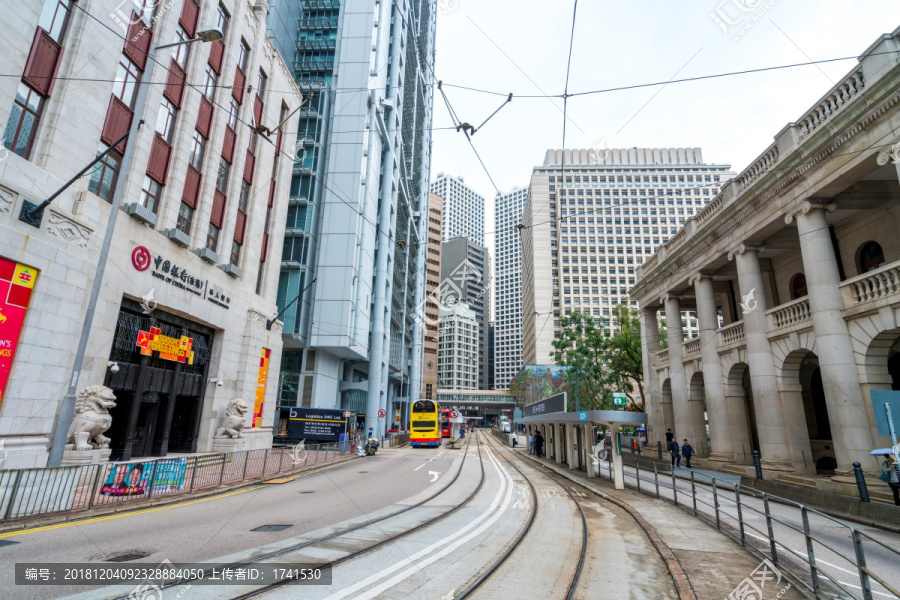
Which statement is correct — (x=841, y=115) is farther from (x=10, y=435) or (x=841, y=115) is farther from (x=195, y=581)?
(x=10, y=435)

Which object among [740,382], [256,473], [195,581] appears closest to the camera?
[195,581]

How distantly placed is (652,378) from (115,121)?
111 feet

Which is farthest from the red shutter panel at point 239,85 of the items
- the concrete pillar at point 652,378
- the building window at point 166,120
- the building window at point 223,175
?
the concrete pillar at point 652,378

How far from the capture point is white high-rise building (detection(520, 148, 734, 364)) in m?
109

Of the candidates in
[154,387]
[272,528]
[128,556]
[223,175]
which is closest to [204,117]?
[223,175]

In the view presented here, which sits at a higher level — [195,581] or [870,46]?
[870,46]

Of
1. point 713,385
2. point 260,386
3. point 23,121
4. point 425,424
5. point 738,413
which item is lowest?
point 425,424

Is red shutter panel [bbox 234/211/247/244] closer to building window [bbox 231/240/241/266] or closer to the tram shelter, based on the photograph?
building window [bbox 231/240/241/266]

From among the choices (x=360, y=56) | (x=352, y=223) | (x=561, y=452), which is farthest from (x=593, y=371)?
(x=360, y=56)

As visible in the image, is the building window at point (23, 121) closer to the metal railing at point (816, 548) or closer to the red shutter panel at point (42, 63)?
the red shutter panel at point (42, 63)

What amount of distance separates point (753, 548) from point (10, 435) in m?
17.8

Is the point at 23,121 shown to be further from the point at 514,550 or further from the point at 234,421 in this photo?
the point at 514,550

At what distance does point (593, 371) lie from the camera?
44.2 meters

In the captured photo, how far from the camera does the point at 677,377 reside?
92.2 feet
